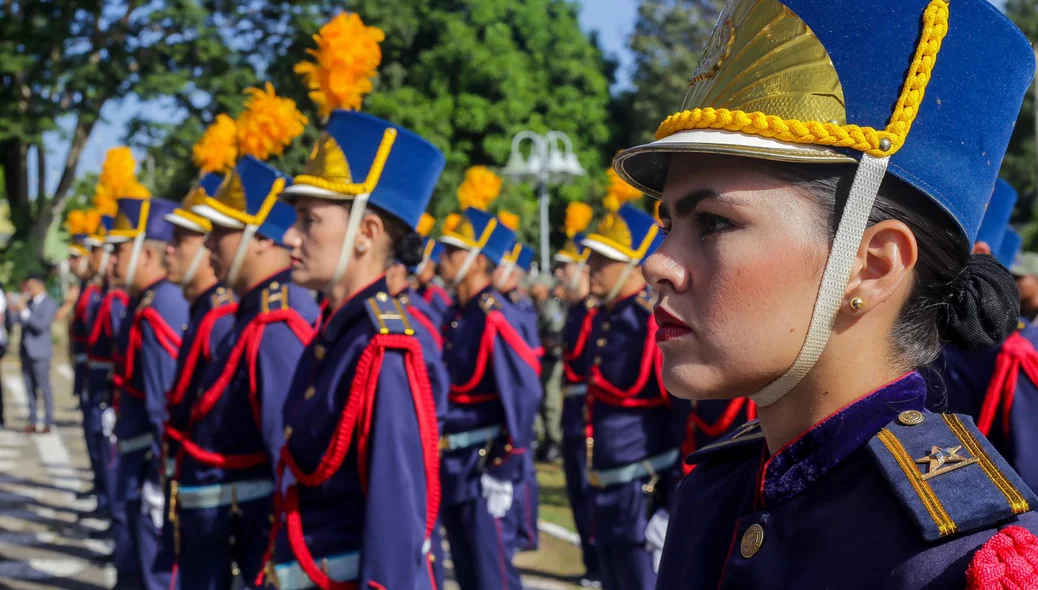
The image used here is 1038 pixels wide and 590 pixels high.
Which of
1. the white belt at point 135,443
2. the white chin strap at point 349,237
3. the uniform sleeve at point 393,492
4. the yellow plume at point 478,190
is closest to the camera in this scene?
the uniform sleeve at point 393,492

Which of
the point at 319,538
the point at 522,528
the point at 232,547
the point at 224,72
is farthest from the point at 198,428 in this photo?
the point at 224,72

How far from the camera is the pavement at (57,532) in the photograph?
7547 millimetres

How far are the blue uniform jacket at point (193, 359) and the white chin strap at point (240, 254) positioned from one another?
13 cm

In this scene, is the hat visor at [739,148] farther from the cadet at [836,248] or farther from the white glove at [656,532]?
the white glove at [656,532]

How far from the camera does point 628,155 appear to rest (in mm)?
1604

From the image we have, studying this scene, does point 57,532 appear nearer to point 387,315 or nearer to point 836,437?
point 387,315

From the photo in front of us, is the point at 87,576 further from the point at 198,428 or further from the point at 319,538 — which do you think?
the point at 319,538

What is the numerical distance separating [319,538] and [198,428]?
1237 mm

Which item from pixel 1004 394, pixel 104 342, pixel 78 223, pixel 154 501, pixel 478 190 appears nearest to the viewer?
pixel 1004 394

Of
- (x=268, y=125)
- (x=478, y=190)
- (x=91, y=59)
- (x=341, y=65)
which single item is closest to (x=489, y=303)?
(x=268, y=125)

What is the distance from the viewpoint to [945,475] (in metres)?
1.35

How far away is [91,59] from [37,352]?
42.5ft

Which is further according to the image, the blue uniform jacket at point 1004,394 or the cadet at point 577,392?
the cadet at point 577,392

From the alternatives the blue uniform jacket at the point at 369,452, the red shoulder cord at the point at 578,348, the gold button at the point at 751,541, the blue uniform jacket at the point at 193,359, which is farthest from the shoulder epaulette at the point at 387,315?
the red shoulder cord at the point at 578,348
